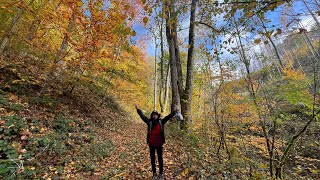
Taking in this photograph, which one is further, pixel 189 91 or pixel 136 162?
pixel 189 91

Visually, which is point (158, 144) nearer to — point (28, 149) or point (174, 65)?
point (28, 149)

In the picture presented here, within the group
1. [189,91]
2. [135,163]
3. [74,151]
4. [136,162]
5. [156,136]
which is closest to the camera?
[156,136]

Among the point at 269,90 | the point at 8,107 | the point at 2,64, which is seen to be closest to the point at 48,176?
the point at 8,107

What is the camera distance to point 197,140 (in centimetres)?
561

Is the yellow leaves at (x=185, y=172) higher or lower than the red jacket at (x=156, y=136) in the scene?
lower

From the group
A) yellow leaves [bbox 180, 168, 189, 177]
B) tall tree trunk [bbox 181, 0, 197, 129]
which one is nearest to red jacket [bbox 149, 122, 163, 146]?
yellow leaves [bbox 180, 168, 189, 177]

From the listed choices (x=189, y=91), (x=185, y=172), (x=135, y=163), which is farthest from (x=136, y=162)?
(x=189, y=91)

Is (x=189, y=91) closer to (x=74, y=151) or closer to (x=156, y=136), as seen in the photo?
(x=156, y=136)

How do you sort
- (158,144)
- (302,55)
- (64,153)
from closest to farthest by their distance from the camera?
(158,144) → (64,153) → (302,55)

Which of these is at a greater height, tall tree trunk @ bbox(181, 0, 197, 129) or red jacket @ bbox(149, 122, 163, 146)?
tall tree trunk @ bbox(181, 0, 197, 129)

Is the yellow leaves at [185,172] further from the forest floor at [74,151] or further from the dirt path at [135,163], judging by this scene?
the dirt path at [135,163]

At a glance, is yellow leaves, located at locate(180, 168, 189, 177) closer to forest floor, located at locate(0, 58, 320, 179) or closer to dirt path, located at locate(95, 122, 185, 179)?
forest floor, located at locate(0, 58, 320, 179)

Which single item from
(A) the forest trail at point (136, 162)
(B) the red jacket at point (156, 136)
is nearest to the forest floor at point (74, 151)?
(A) the forest trail at point (136, 162)

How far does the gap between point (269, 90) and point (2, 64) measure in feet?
Result: 33.0
